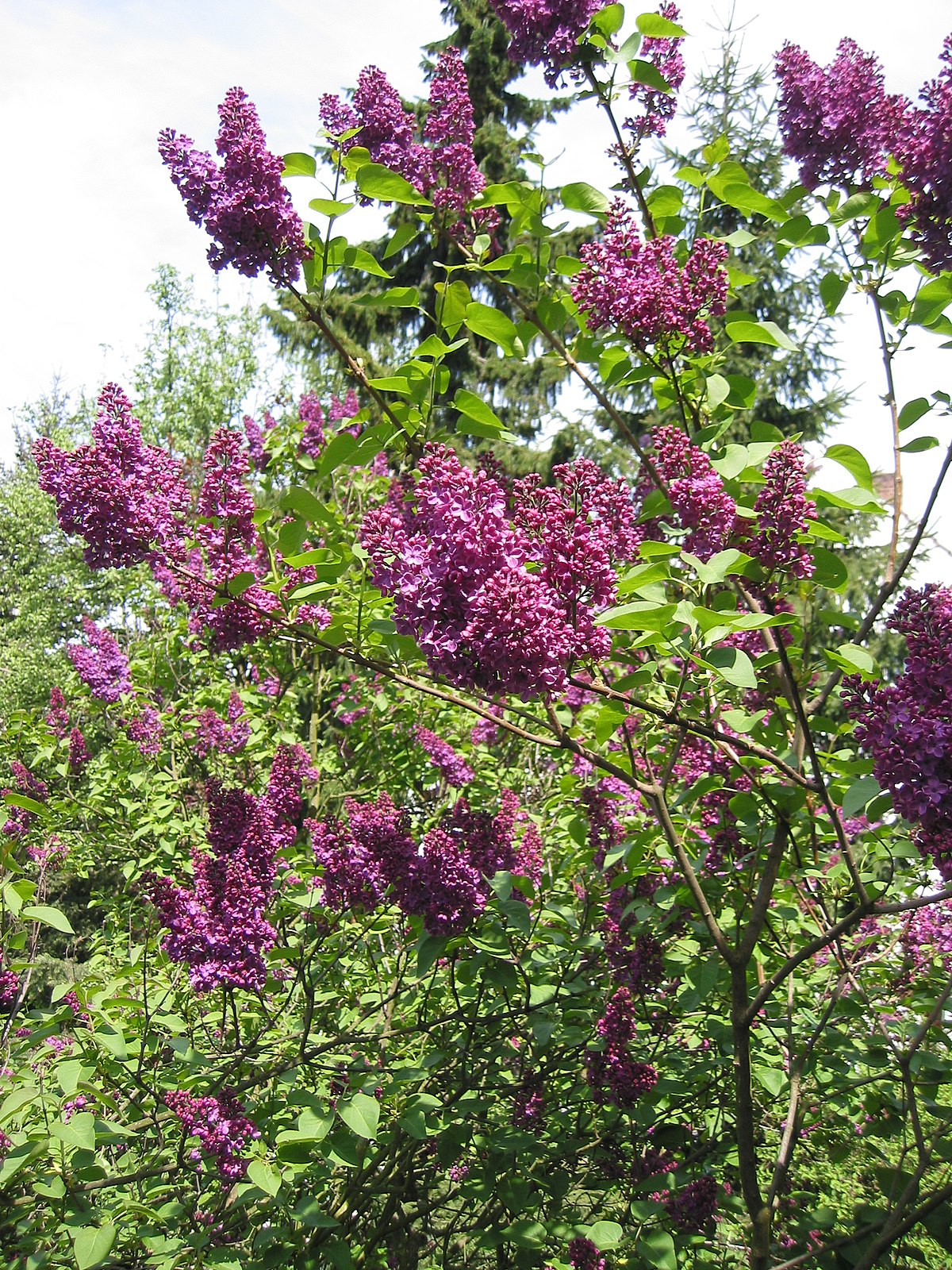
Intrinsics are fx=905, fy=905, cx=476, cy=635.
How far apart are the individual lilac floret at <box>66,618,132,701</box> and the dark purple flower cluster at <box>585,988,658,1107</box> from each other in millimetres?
4248

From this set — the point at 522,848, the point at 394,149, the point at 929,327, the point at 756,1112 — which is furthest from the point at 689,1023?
the point at 394,149

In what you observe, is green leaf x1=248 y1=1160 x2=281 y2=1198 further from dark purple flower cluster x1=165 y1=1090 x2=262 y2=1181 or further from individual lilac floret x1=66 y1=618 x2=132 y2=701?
individual lilac floret x1=66 y1=618 x2=132 y2=701

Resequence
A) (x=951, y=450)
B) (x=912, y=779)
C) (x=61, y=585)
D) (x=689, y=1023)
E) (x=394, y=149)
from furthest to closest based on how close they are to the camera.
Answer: (x=61, y=585) < (x=689, y=1023) < (x=394, y=149) < (x=951, y=450) < (x=912, y=779)

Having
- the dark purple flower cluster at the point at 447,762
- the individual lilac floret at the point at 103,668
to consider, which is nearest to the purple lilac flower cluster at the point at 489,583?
the dark purple flower cluster at the point at 447,762

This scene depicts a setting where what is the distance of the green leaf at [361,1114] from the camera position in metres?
1.84

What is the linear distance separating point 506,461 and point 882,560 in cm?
654

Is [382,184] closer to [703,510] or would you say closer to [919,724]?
[703,510]

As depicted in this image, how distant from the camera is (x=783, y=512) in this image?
5.52 ft

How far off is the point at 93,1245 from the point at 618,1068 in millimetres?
1182

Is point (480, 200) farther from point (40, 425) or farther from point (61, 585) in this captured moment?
point (40, 425)

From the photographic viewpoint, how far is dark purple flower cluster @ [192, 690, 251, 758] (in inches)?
195

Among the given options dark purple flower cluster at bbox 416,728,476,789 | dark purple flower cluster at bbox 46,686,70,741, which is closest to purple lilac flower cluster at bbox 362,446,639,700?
dark purple flower cluster at bbox 416,728,476,789

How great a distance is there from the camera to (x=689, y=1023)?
110 inches

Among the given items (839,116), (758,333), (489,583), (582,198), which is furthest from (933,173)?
(489,583)
